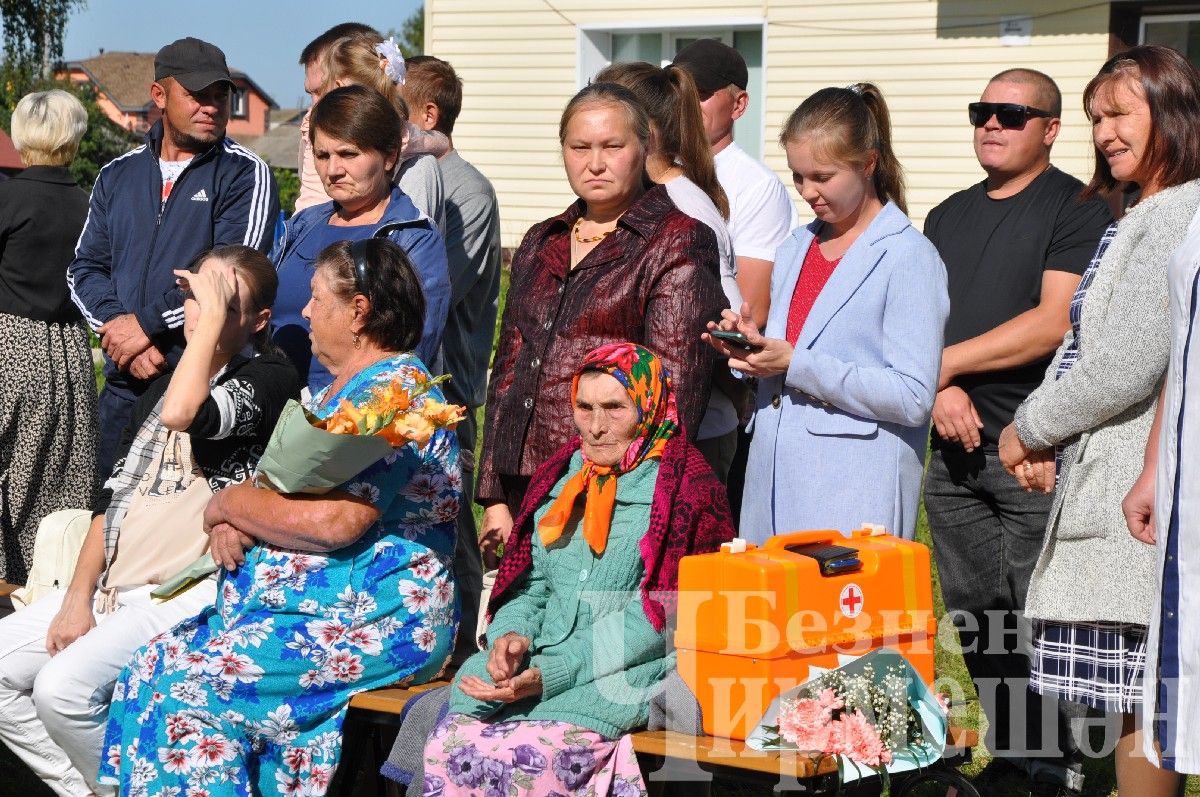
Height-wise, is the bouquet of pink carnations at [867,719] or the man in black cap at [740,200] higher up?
the man in black cap at [740,200]

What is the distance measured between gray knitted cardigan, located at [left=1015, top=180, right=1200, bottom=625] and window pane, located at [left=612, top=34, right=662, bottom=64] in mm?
11997

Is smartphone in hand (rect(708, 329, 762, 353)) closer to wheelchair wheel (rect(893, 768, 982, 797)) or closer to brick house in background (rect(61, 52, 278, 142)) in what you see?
wheelchair wheel (rect(893, 768, 982, 797))

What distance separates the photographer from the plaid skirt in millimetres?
3549

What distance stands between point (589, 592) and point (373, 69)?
2.43 m

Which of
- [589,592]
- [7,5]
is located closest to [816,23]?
[589,592]

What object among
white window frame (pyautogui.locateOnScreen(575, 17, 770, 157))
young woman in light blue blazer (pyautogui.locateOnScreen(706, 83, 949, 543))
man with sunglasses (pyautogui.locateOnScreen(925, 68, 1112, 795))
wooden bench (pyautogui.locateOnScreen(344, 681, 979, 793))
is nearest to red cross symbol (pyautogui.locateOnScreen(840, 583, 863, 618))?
wooden bench (pyautogui.locateOnScreen(344, 681, 979, 793))

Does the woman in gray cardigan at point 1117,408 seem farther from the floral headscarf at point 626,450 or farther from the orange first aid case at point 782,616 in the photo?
the floral headscarf at point 626,450

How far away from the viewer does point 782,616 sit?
3.25 metres

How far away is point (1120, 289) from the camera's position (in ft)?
11.7

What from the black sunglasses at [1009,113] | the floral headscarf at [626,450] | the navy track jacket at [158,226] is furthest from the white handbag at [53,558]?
the black sunglasses at [1009,113]

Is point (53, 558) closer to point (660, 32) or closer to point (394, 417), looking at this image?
point (394, 417)

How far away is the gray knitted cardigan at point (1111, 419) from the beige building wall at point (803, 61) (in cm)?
962

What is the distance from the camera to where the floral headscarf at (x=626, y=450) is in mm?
3572

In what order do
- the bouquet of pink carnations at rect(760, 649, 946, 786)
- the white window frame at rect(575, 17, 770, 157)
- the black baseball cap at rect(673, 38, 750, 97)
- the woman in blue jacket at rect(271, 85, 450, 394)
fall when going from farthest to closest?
the white window frame at rect(575, 17, 770, 157) → the black baseball cap at rect(673, 38, 750, 97) → the woman in blue jacket at rect(271, 85, 450, 394) → the bouquet of pink carnations at rect(760, 649, 946, 786)
